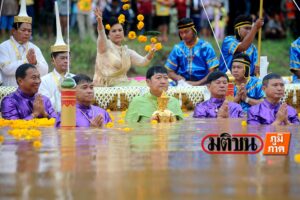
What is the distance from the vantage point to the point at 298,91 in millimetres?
14211

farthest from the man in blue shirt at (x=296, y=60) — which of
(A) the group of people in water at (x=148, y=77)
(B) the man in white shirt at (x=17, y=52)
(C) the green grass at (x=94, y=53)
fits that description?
(C) the green grass at (x=94, y=53)

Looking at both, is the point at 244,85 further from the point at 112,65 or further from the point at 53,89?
the point at 53,89

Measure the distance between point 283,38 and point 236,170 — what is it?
16.8 m

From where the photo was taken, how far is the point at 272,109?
10.9m

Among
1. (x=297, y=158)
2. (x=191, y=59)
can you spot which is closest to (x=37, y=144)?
(x=297, y=158)

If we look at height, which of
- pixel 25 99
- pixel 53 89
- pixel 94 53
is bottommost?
pixel 25 99

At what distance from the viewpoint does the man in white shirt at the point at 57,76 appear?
12.2 m

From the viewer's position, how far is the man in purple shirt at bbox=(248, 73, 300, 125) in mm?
10758

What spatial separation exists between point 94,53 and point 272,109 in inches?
409

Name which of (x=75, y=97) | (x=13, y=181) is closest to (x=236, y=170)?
(x=13, y=181)

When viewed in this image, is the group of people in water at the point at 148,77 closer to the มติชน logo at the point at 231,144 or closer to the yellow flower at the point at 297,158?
the มติชน logo at the point at 231,144

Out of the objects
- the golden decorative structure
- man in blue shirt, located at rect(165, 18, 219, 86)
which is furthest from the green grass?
the golden decorative structure

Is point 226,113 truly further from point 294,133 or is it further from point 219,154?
point 219,154

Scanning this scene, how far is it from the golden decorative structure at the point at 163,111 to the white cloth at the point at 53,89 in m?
1.49
